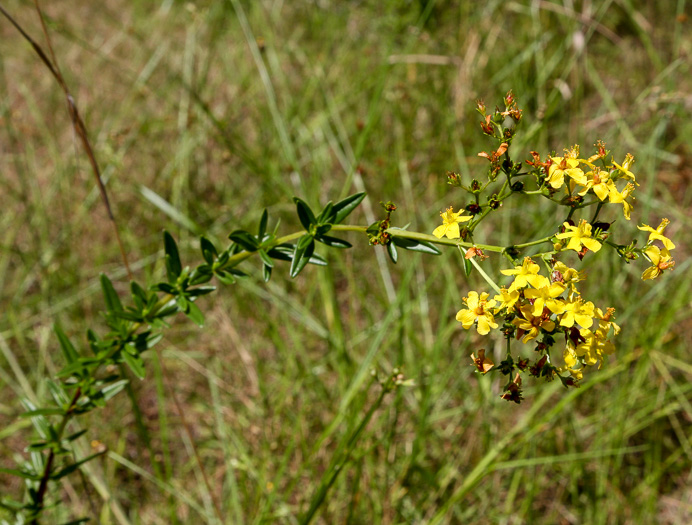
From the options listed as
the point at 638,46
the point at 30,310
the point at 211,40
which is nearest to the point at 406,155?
the point at 211,40

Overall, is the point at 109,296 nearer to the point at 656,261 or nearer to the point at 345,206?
the point at 345,206

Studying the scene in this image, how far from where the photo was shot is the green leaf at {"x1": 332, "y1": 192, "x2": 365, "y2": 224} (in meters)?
1.91

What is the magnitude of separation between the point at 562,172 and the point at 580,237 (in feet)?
0.64

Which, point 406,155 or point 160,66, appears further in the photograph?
point 160,66

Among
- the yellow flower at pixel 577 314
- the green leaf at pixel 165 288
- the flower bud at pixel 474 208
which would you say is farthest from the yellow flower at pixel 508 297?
the green leaf at pixel 165 288

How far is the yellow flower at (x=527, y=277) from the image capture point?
156 cm

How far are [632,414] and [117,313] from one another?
3.03 metres

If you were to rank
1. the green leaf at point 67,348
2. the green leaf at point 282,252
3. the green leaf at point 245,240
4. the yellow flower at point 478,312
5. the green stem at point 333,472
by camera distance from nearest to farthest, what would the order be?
the yellow flower at point 478,312, the green leaf at point 245,240, the green leaf at point 282,252, the green leaf at point 67,348, the green stem at point 333,472

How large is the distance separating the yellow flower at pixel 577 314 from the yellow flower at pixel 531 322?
4 centimetres

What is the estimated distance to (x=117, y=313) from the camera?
1985 millimetres

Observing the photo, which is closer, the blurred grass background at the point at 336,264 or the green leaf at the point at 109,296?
the green leaf at the point at 109,296

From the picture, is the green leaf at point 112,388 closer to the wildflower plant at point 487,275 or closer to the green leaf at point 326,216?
the wildflower plant at point 487,275

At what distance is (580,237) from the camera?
1.67 m

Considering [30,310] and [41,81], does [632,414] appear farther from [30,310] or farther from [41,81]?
[41,81]
